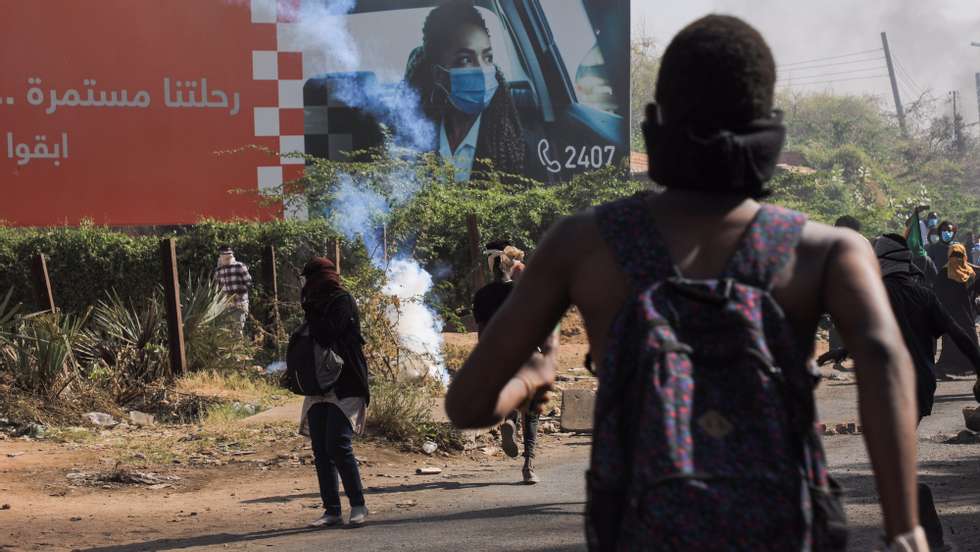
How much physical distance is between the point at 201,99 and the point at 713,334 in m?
22.7

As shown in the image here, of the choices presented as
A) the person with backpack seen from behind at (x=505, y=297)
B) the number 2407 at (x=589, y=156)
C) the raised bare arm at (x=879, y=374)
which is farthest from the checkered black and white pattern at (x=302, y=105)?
the raised bare arm at (x=879, y=374)

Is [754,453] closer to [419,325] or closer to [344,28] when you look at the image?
[419,325]

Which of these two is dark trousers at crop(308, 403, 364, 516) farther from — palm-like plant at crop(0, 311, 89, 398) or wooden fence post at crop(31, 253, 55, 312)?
wooden fence post at crop(31, 253, 55, 312)

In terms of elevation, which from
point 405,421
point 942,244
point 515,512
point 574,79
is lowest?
point 515,512

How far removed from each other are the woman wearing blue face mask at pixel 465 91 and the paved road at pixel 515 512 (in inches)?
563

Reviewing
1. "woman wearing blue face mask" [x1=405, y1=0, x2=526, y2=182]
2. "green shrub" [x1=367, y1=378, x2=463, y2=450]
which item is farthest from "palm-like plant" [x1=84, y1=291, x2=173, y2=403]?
"woman wearing blue face mask" [x1=405, y1=0, x2=526, y2=182]

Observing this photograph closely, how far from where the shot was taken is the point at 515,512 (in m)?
8.00

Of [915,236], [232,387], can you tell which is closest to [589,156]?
[915,236]

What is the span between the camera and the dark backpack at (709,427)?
6.61ft

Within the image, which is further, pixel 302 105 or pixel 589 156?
pixel 589 156

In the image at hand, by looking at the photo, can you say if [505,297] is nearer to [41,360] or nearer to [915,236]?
[41,360]

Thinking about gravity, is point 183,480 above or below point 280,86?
below

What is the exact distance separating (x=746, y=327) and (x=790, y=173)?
24.3 meters

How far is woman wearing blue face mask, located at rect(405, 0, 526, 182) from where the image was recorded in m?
24.4
